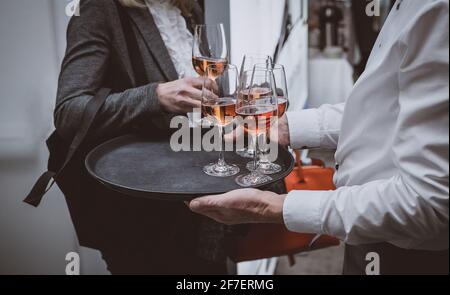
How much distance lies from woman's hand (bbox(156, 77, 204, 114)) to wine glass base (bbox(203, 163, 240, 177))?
0.16 m

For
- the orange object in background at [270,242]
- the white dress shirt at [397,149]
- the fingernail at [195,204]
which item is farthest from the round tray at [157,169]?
the orange object in background at [270,242]

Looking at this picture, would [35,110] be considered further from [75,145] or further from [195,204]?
[195,204]

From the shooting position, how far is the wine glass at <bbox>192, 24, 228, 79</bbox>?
45.2 inches

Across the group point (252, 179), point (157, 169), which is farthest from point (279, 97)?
point (157, 169)

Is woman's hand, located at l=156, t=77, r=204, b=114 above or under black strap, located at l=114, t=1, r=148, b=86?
under

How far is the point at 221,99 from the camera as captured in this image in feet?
3.32

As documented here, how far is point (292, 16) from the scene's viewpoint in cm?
211

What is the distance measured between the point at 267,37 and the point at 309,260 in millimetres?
1125

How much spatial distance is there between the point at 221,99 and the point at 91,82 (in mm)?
327

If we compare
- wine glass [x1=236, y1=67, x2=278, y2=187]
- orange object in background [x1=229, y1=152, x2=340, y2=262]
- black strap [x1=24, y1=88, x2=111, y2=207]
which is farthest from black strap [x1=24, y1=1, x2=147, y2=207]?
orange object in background [x1=229, y1=152, x2=340, y2=262]

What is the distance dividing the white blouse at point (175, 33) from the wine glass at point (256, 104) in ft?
1.06

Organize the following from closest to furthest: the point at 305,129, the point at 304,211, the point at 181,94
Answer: the point at 304,211 < the point at 181,94 < the point at 305,129

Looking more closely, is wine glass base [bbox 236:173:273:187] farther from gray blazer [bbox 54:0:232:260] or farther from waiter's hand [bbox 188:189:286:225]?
gray blazer [bbox 54:0:232:260]

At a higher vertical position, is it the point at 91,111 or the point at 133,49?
the point at 133,49
